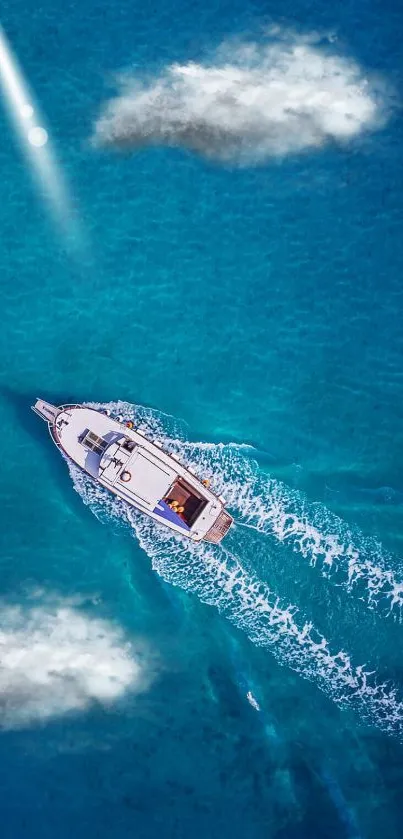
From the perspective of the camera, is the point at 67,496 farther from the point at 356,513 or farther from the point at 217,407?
the point at 356,513

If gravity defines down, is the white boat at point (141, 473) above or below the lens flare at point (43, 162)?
below

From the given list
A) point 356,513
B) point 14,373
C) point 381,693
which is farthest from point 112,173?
point 381,693

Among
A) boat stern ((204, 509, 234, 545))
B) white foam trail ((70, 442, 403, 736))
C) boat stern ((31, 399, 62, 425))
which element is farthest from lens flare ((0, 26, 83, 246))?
boat stern ((204, 509, 234, 545))

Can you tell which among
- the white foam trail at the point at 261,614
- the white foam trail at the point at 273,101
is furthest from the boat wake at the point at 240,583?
the white foam trail at the point at 273,101

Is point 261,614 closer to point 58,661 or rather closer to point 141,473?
point 141,473

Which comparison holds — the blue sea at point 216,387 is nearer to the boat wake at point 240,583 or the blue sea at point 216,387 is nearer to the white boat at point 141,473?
the boat wake at point 240,583

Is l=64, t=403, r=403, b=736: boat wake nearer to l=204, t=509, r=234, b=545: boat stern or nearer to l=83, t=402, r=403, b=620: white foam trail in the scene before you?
l=83, t=402, r=403, b=620: white foam trail
